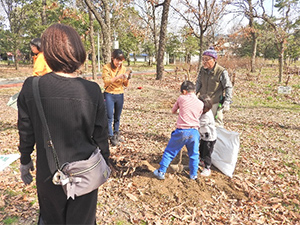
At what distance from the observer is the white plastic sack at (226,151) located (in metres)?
3.57

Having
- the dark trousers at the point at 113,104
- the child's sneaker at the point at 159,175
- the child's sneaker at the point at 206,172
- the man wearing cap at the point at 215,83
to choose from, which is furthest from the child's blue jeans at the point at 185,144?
the dark trousers at the point at 113,104

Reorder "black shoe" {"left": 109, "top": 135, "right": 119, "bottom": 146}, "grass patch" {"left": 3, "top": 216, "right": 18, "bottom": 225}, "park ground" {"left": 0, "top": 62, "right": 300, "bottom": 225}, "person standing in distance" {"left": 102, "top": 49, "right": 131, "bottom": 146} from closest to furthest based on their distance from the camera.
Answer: "grass patch" {"left": 3, "top": 216, "right": 18, "bottom": 225} → "park ground" {"left": 0, "top": 62, "right": 300, "bottom": 225} → "person standing in distance" {"left": 102, "top": 49, "right": 131, "bottom": 146} → "black shoe" {"left": 109, "top": 135, "right": 119, "bottom": 146}

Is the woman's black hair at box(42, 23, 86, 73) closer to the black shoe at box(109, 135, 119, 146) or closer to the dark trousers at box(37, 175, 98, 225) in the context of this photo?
the dark trousers at box(37, 175, 98, 225)

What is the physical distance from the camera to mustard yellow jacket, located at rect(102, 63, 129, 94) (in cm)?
405

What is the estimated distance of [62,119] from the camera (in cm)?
143

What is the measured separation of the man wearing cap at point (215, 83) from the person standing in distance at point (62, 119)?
8.94 feet

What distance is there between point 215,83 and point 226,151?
1.20 m

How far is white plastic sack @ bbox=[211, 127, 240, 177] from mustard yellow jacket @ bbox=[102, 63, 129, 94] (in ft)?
6.45

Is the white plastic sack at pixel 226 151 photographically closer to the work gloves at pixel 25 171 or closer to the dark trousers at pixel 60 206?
the dark trousers at pixel 60 206

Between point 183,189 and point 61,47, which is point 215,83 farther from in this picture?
point 61,47

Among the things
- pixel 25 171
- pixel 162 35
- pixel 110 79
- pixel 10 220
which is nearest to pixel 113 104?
pixel 110 79

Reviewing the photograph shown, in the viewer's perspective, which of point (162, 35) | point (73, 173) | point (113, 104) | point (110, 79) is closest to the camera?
point (73, 173)

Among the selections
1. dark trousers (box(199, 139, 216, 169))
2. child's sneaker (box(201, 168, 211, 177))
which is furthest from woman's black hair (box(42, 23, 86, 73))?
child's sneaker (box(201, 168, 211, 177))

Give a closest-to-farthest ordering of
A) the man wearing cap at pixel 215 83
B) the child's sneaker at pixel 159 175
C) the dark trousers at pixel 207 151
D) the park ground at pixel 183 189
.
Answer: the park ground at pixel 183 189, the child's sneaker at pixel 159 175, the dark trousers at pixel 207 151, the man wearing cap at pixel 215 83
